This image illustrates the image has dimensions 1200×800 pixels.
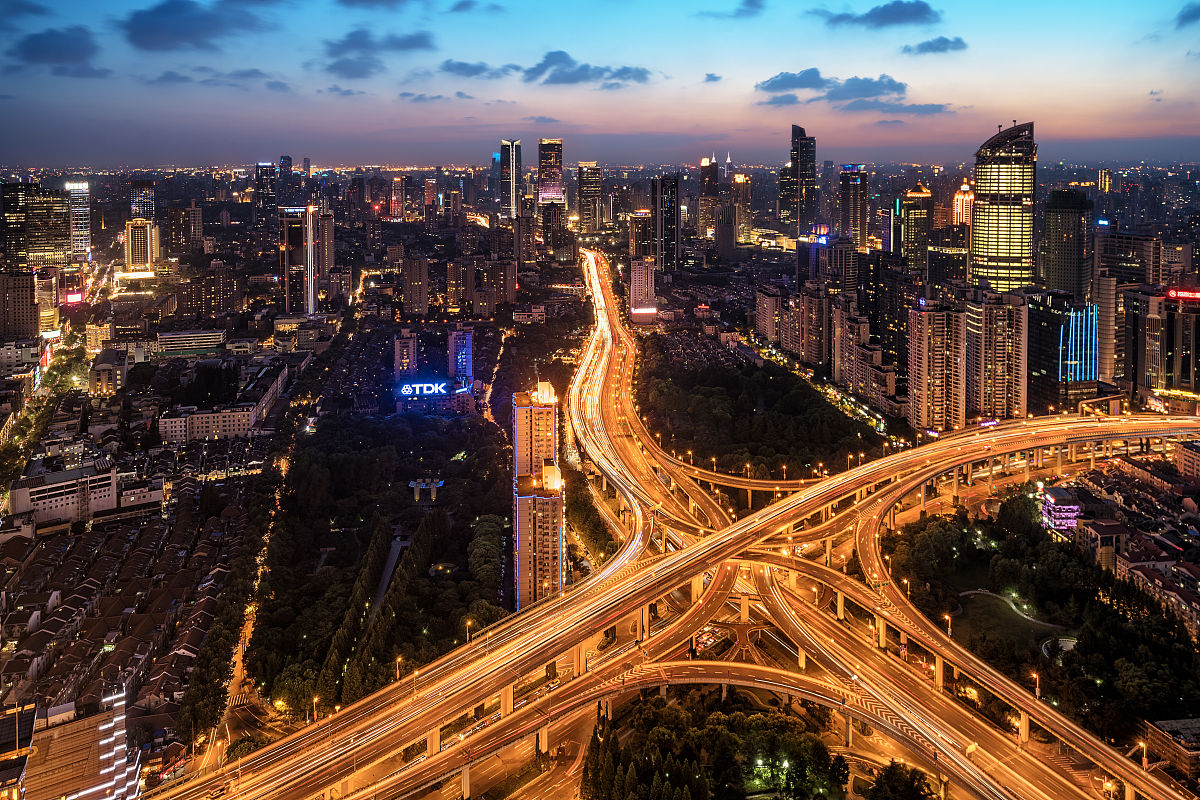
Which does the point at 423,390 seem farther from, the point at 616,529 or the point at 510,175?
the point at 510,175

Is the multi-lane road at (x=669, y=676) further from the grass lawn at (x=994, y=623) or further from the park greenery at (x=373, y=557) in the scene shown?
the park greenery at (x=373, y=557)

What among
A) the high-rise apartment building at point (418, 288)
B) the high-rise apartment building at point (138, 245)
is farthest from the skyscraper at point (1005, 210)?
the high-rise apartment building at point (138, 245)

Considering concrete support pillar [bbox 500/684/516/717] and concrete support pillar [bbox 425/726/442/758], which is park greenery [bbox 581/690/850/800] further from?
concrete support pillar [bbox 425/726/442/758]

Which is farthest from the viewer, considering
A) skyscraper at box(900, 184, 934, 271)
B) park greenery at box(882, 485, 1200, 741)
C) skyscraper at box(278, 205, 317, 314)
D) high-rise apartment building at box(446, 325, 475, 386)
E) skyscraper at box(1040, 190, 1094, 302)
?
skyscraper at box(900, 184, 934, 271)

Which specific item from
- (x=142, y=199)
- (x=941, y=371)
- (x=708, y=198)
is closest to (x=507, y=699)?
Result: (x=941, y=371)

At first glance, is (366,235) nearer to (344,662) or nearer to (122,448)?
(122,448)

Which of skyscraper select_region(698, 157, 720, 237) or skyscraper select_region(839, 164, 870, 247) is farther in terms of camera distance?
skyscraper select_region(698, 157, 720, 237)

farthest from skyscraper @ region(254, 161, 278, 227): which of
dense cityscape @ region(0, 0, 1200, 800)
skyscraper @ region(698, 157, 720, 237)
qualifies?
skyscraper @ region(698, 157, 720, 237)
